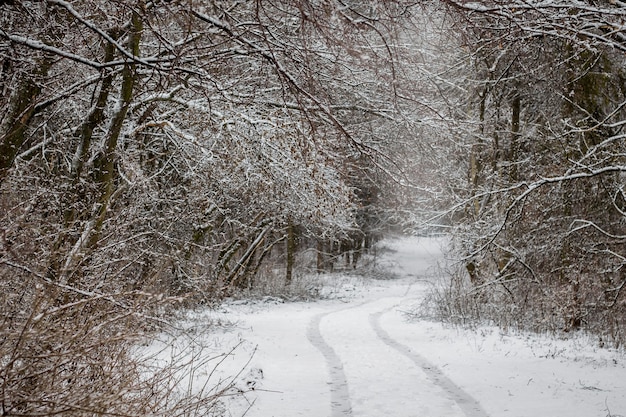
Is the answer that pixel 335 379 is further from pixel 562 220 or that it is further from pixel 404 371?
pixel 562 220

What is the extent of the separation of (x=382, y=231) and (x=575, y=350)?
23.9m

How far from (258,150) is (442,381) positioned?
13.1ft

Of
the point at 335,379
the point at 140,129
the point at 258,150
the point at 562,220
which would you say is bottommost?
the point at 335,379

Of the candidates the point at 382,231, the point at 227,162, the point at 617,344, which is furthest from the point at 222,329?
the point at 382,231

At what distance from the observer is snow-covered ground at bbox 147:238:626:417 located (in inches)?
253

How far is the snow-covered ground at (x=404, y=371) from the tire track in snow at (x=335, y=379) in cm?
1

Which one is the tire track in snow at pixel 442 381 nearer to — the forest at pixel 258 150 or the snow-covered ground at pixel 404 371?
the snow-covered ground at pixel 404 371

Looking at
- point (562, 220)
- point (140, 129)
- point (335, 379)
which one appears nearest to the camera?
point (335, 379)

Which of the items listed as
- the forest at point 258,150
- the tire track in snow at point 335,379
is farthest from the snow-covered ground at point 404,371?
the forest at point 258,150

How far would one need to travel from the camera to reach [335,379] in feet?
25.9

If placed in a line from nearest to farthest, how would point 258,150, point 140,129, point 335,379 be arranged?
point 258,150 → point 335,379 → point 140,129

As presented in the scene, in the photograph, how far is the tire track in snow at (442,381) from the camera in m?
6.36

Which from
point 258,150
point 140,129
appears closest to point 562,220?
point 258,150

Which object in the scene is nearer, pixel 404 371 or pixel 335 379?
pixel 335 379
